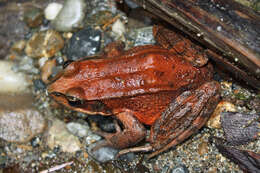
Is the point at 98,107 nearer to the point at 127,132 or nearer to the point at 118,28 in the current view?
the point at 127,132

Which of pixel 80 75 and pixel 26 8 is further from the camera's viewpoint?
pixel 26 8

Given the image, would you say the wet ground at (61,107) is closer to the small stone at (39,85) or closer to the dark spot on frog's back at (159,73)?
the small stone at (39,85)

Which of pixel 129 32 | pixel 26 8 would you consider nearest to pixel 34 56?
pixel 26 8

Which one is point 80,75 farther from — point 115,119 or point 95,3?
point 95,3

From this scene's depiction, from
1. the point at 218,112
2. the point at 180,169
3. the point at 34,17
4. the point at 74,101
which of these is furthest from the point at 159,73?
the point at 34,17

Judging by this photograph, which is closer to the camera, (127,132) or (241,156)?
(241,156)
